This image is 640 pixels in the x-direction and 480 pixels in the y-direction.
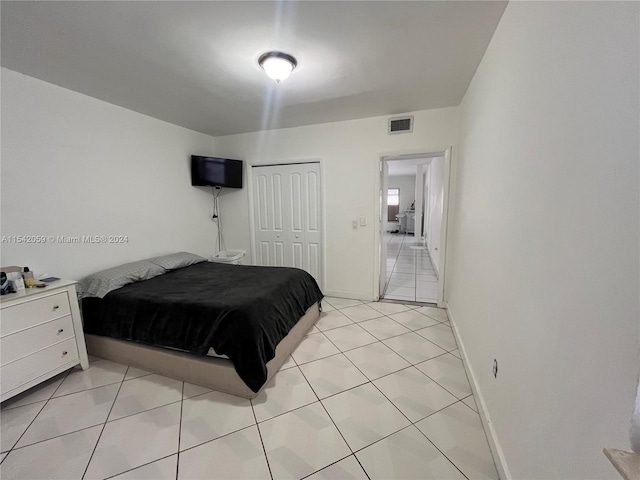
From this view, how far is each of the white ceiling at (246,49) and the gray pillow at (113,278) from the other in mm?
1753

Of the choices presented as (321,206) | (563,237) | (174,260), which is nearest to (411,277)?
(321,206)

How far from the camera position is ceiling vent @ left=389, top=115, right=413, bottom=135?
3117 millimetres

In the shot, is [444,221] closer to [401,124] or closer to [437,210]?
[401,124]

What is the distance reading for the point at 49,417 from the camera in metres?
1.64

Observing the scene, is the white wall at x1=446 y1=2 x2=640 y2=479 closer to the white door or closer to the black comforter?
the black comforter

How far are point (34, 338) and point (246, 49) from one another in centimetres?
263

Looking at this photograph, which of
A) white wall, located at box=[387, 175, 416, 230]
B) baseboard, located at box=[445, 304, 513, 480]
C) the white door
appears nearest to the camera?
baseboard, located at box=[445, 304, 513, 480]

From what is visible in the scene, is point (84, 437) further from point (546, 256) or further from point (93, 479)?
point (546, 256)

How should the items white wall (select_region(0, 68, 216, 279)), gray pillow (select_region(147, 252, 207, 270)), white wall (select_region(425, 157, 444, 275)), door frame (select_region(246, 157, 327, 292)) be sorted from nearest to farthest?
1. white wall (select_region(0, 68, 216, 279))
2. gray pillow (select_region(147, 252, 207, 270))
3. door frame (select_region(246, 157, 327, 292))
4. white wall (select_region(425, 157, 444, 275))

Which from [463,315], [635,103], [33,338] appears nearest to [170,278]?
[33,338]

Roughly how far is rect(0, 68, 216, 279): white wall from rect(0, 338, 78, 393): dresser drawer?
76 centimetres

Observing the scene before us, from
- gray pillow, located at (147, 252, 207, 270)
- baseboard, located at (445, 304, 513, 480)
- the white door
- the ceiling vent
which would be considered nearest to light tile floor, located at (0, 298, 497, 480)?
baseboard, located at (445, 304, 513, 480)

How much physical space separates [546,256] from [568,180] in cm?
29

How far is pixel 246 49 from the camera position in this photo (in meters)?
1.80
